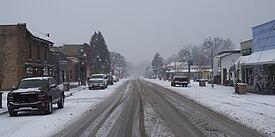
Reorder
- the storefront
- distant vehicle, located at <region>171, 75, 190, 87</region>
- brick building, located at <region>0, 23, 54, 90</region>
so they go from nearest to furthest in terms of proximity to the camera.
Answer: the storefront < brick building, located at <region>0, 23, 54, 90</region> < distant vehicle, located at <region>171, 75, 190, 87</region>

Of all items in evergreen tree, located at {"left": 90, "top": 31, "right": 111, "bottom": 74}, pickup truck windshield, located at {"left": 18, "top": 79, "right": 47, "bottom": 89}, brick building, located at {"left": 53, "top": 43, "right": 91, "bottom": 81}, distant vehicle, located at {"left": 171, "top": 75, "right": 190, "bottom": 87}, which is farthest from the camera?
evergreen tree, located at {"left": 90, "top": 31, "right": 111, "bottom": 74}

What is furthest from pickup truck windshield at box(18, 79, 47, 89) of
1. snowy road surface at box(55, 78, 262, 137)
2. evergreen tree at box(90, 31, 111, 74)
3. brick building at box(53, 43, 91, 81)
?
evergreen tree at box(90, 31, 111, 74)

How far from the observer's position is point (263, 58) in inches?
1352

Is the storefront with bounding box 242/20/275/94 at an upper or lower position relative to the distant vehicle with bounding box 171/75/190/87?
upper

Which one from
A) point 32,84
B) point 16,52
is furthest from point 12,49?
point 32,84

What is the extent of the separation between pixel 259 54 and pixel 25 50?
84.1ft

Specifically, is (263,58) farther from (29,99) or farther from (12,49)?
(12,49)

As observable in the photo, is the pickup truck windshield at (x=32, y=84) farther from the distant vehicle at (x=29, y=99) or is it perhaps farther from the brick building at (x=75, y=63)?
the brick building at (x=75, y=63)

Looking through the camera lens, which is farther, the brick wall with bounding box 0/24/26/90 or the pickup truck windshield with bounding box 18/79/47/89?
the brick wall with bounding box 0/24/26/90

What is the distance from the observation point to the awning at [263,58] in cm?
3206

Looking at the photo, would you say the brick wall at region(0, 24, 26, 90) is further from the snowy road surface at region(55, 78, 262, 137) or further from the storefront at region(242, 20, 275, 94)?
the snowy road surface at region(55, 78, 262, 137)

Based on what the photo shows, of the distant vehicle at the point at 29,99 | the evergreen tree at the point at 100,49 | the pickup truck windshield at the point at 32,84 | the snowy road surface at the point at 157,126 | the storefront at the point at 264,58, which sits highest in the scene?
the evergreen tree at the point at 100,49

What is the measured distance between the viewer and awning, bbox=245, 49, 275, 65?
32.1 m

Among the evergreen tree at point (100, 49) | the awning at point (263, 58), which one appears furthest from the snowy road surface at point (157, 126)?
the evergreen tree at point (100, 49)
